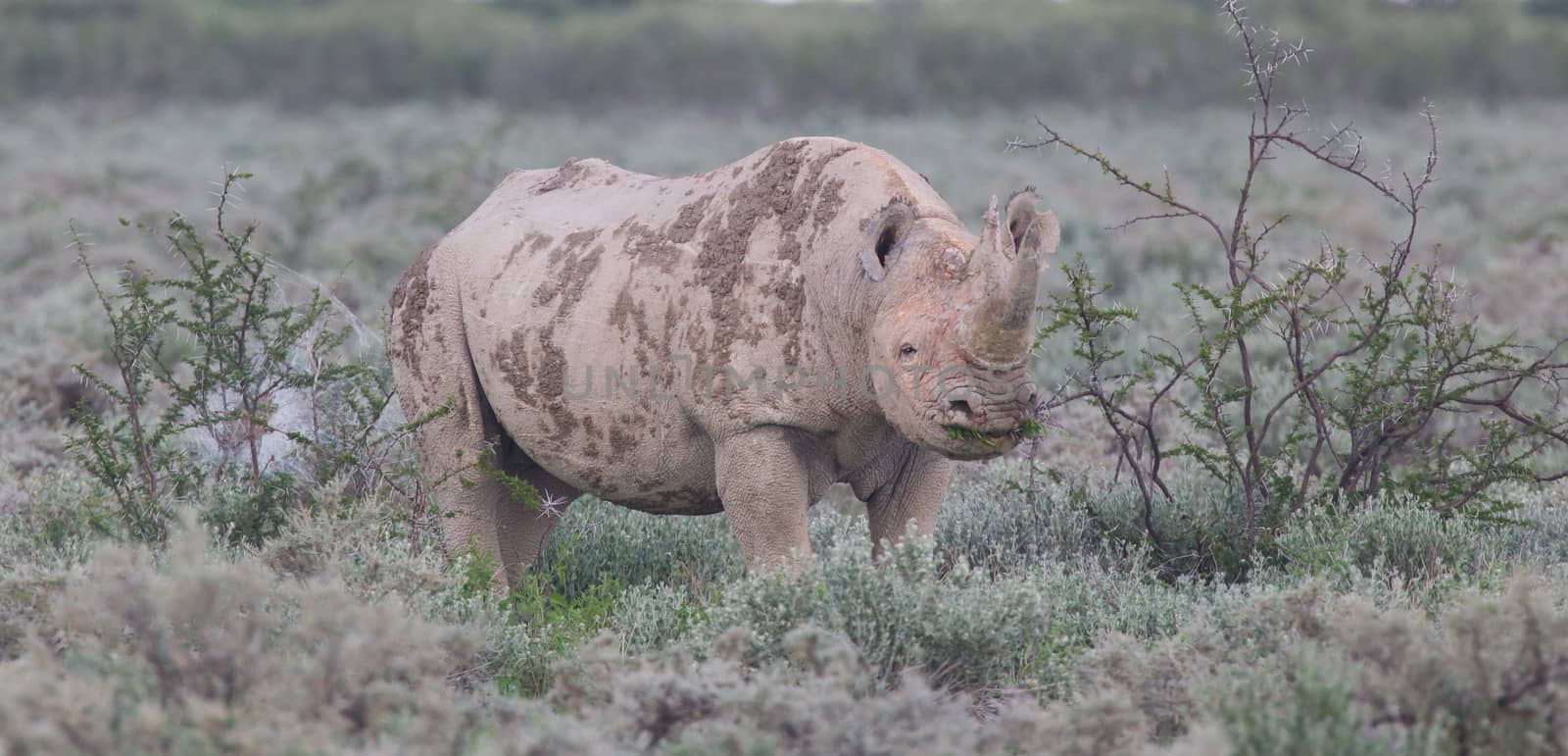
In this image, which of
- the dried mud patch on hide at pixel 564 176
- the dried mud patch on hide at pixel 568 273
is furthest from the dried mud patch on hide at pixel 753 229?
the dried mud patch on hide at pixel 564 176

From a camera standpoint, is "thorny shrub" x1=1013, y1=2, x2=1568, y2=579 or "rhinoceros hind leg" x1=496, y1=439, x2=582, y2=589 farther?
"rhinoceros hind leg" x1=496, y1=439, x2=582, y2=589

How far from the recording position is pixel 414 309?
6168 millimetres

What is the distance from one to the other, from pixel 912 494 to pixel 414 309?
230 centimetres

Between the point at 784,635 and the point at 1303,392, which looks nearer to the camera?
the point at 784,635

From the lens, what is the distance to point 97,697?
359 cm

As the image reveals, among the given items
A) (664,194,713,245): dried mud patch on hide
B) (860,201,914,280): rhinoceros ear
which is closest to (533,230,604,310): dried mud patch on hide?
(664,194,713,245): dried mud patch on hide

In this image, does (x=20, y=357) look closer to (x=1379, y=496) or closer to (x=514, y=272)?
(x=514, y=272)

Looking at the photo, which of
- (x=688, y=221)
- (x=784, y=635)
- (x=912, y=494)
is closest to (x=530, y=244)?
(x=688, y=221)

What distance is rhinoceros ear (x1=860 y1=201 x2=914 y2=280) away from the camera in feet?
15.0

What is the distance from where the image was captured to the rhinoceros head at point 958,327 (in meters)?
4.21

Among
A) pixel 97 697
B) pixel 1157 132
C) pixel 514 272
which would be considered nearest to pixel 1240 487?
pixel 514 272

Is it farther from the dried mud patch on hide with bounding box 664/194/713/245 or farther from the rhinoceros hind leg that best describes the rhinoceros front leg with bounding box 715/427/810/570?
the rhinoceros hind leg

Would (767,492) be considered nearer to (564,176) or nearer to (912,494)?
(912,494)

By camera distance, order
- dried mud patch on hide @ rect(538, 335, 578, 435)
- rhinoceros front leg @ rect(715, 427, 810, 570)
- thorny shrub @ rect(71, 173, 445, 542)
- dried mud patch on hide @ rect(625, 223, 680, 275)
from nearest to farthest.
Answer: rhinoceros front leg @ rect(715, 427, 810, 570)
dried mud patch on hide @ rect(625, 223, 680, 275)
dried mud patch on hide @ rect(538, 335, 578, 435)
thorny shrub @ rect(71, 173, 445, 542)
